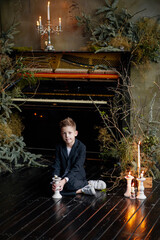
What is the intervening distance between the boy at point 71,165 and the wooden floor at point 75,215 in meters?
0.12

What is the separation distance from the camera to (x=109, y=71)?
5.57 metres

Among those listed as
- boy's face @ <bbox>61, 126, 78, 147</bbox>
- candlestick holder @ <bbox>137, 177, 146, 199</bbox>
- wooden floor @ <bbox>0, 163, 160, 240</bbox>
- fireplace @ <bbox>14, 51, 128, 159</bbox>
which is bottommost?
wooden floor @ <bbox>0, 163, 160, 240</bbox>

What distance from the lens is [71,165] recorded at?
4.55 m

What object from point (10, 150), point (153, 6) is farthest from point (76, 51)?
point (10, 150)

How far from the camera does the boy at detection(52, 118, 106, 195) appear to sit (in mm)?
4359

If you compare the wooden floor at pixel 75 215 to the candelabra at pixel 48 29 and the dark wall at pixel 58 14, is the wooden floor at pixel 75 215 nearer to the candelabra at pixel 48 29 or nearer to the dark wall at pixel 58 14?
the candelabra at pixel 48 29

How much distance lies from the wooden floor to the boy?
119mm

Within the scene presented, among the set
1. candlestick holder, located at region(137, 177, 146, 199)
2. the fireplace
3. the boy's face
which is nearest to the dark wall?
the fireplace

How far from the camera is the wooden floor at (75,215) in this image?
132 inches

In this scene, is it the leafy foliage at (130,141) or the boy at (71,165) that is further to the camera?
the leafy foliage at (130,141)

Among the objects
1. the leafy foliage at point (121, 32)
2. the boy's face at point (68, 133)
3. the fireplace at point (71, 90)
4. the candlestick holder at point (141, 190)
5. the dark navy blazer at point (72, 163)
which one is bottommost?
the candlestick holder at point (141, 190)

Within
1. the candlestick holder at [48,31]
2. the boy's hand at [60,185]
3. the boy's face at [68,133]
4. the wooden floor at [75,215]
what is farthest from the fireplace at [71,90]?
the boy's hand at [60,185]

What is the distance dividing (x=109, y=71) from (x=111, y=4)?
1016 mm

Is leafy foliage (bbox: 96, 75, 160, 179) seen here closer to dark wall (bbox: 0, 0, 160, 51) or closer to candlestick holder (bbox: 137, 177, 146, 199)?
candlestick holder (bbox: 137, 177, 146, 199)
